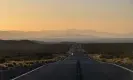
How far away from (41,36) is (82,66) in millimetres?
690

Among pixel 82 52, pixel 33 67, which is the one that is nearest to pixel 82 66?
pixel 82 52

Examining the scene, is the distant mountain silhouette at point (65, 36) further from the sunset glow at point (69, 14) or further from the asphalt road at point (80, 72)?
the asphalt road at point (80, 72)

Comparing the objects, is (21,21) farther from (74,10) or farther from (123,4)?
(123,4)

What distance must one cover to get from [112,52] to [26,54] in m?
1.13

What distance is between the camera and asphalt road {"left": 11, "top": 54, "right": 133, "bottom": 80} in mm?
Answer: 4117

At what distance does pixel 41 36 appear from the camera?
14.0 feet

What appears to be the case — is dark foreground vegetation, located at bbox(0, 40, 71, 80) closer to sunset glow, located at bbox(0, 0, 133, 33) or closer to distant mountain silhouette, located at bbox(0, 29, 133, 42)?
distant mountain silhouette, located at bbox(0, 29, 133, 42)

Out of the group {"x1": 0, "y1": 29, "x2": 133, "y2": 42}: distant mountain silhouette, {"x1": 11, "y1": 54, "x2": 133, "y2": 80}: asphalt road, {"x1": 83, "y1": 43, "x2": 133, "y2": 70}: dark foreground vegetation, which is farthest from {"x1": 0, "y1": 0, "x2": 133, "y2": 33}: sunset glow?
{"x1": 11, "y1": 54, "x2": 133, "y2": 80}: asphalt road

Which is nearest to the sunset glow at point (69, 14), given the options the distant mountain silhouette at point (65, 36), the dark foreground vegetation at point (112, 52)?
the distant mountain silhouette at point (65, 36)

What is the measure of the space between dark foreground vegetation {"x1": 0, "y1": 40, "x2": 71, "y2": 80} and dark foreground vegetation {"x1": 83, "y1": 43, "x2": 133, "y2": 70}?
0.33 meters

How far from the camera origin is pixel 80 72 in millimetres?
4258

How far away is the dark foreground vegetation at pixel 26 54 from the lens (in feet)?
13.6

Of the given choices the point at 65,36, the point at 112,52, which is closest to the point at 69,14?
the point at 65,36

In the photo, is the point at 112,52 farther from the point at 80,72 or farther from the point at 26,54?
the point at 26,54
